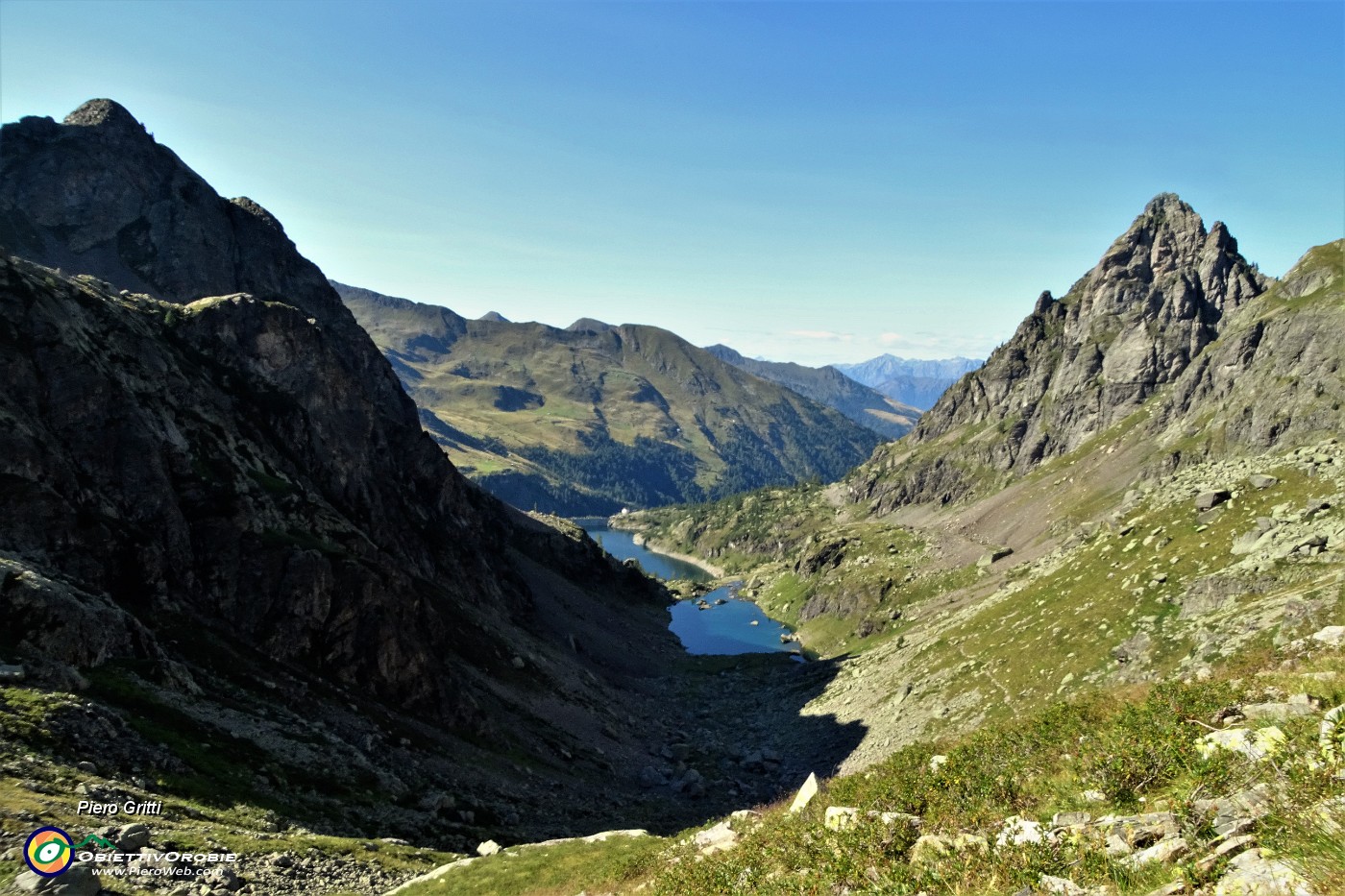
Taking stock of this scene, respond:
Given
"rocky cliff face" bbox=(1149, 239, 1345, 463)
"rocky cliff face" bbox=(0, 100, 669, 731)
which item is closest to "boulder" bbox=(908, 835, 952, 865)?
"rocky cliff face" bbox=(0, 100, 669, 731)

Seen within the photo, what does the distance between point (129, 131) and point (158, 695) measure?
189998mm

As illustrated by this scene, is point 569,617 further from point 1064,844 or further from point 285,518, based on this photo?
point 1064,844

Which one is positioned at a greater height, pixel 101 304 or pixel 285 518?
pixel 101 304

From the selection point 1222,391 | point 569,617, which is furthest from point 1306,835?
point 1222,391

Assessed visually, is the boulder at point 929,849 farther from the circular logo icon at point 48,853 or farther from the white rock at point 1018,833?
the circular logo icon at point 48,853

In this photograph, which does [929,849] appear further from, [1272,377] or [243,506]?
[1272,377]

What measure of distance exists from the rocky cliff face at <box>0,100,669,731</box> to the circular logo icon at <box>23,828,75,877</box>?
63.2ft

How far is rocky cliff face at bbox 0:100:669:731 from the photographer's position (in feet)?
173

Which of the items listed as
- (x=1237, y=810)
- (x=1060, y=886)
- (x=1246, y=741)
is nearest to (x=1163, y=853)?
(x=1237, y=810)

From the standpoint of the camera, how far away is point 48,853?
23.5 metres

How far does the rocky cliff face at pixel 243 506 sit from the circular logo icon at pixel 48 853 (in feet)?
63.2

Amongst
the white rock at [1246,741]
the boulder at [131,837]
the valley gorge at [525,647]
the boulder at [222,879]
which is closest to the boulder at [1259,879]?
the valley gorge at [525,647]

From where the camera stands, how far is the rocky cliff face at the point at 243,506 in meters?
52.8

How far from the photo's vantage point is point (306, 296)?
16650 cm
